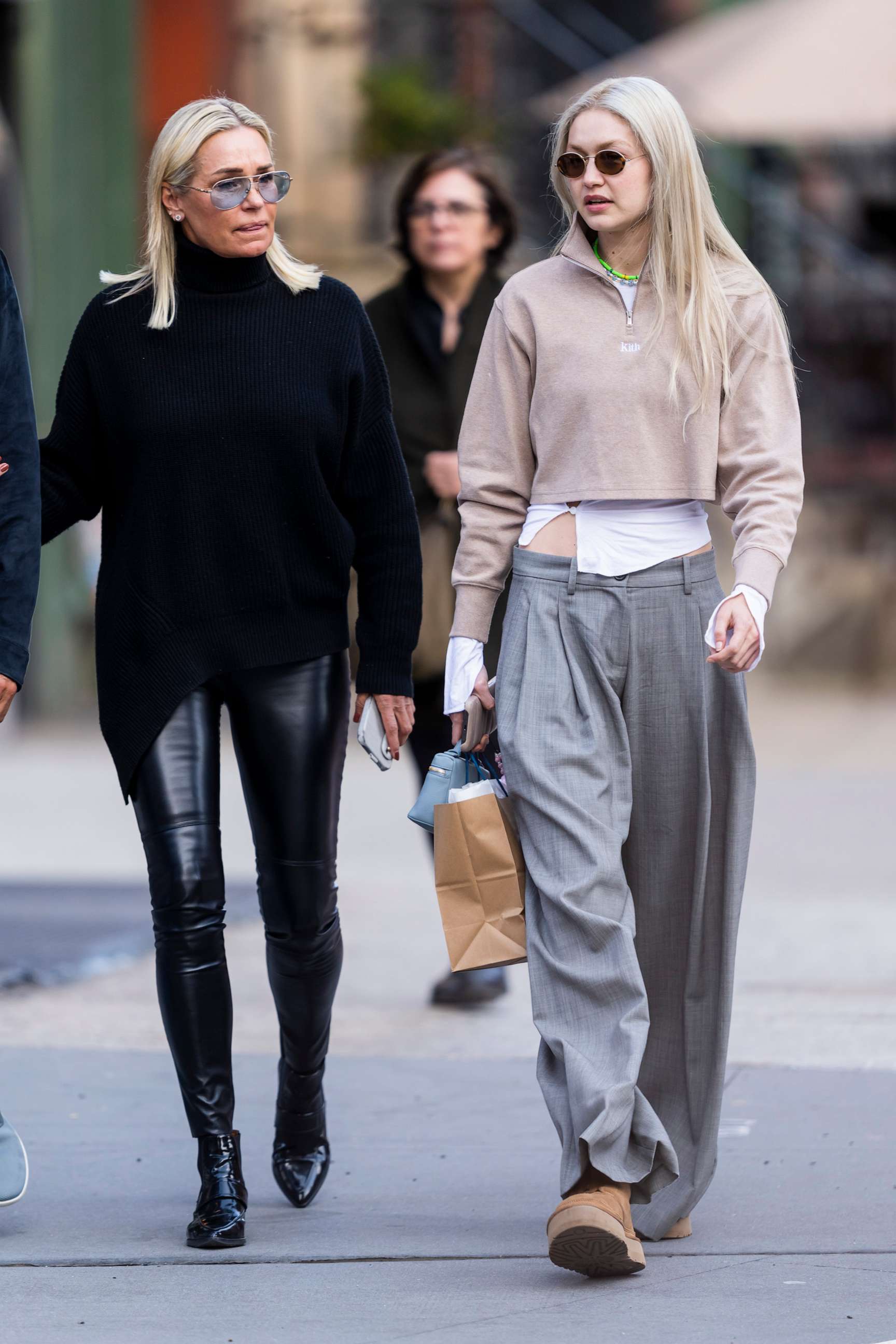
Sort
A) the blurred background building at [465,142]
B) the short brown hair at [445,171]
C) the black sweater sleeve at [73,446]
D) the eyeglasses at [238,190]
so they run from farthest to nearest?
1. the blurred background building at [465,142]
2. the short brown hair at [445,171]
3. the black sweater sleeve at [73,446]
4. the eyeglasses at [238,190]

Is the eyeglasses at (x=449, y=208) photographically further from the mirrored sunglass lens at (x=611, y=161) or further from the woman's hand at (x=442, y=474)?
the mirrored sunglass lens at (x=611, y=161)

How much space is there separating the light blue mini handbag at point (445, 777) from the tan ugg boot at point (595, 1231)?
681 millimetres

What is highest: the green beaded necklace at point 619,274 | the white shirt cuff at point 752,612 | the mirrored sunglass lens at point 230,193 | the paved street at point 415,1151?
the mirrored sunglass lens at point 230,193

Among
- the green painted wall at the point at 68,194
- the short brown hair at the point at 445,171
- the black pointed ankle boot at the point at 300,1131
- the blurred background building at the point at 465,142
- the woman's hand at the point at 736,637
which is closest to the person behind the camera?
the woman's hand at the point at 736,637

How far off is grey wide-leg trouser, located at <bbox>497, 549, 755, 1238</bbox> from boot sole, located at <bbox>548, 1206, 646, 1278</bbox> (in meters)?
0.08

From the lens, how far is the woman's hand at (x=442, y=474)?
5375mm

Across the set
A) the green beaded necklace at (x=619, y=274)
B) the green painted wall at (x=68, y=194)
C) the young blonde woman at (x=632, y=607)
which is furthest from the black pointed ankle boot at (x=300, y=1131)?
the green painted wall at (x=68, y=194)

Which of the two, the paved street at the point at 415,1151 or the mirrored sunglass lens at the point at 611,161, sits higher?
the mirrored sunglass lens at the point at 611,161

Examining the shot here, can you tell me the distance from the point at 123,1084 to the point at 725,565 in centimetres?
872

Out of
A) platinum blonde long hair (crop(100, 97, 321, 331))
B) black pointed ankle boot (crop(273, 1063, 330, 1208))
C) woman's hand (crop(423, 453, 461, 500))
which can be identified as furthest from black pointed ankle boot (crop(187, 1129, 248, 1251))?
woman's hand (crop(423, 453, 461, 500))

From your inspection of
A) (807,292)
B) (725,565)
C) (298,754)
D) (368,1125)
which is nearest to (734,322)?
(298,754)

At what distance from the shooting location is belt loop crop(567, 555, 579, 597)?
366cm

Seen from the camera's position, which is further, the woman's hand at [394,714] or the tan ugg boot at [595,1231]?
the woman's hand at [394,714]

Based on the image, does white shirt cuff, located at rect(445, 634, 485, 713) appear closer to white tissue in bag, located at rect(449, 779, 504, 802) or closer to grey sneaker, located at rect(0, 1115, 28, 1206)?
white tissue in bag, located at rect(449, 779, 504, 802)
